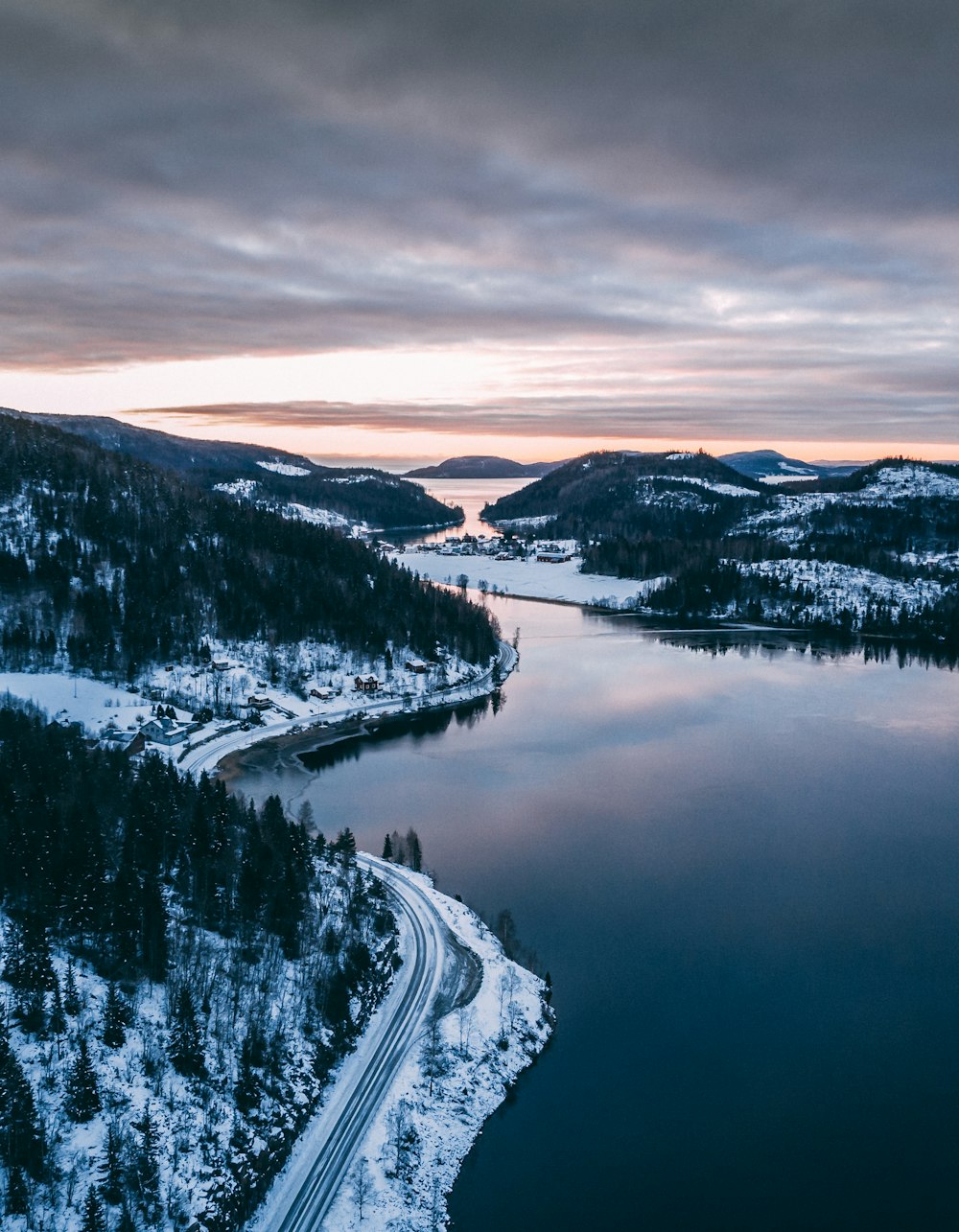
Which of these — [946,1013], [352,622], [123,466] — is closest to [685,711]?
[352,622]

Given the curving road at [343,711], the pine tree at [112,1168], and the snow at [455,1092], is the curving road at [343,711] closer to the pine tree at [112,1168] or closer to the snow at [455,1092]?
the snow at [455,1092]

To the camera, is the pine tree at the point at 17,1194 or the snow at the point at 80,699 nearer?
the pine tree at the point at 17,1194

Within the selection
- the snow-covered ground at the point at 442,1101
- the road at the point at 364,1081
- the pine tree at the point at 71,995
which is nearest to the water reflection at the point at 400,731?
the road at the point at 364,1081

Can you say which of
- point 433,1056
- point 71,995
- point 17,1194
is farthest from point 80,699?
point 17,1194

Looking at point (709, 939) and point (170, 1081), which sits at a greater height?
point (170, 1081)

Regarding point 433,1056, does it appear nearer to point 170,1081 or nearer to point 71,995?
point 170,1081

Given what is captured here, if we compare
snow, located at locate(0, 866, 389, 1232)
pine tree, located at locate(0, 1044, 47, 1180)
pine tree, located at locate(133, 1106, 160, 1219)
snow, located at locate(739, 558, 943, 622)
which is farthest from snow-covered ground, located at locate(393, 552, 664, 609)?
pine tree, located at locate(0, 1044, 47, 1180)
